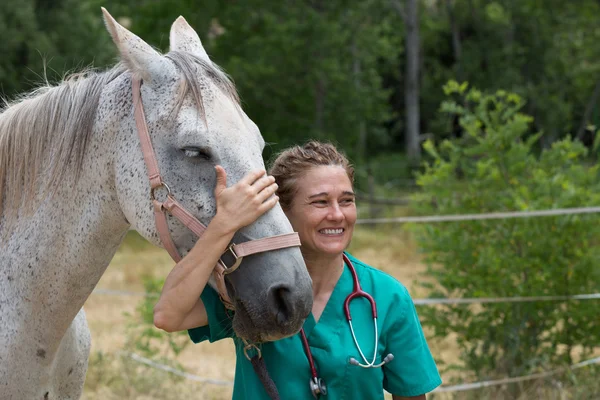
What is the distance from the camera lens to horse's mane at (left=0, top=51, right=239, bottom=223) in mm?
2004

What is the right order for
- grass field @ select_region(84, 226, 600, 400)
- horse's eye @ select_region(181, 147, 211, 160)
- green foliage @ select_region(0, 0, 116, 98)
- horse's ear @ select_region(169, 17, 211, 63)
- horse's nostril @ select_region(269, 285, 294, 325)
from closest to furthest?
horse's nostril @ select_region(269, 285, 294, 325)
horse's eye @ select_region(181, 147, 211, 160)
horse's ear @ select_region(169, 17, 211, 63)
grass field @ select_region(84, 226, 600, 400)
green foliage @ select_region(0, 0, 116, 98)

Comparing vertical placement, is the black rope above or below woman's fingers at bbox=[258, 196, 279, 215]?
below

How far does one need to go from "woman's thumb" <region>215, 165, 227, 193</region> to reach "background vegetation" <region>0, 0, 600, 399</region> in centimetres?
59

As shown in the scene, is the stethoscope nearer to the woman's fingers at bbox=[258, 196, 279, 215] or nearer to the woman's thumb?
the woman's fingers at bbox=[258, 196, 279, 215]

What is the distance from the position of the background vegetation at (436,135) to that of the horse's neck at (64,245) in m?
0.39

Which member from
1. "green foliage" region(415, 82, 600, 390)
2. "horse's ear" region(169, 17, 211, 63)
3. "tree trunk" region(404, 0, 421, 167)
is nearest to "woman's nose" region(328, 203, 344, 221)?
"horse's ear" region(169, 17, 211, 63)

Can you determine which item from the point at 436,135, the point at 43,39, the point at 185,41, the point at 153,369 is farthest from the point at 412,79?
the point at 185,41

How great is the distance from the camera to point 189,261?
1.77 metres

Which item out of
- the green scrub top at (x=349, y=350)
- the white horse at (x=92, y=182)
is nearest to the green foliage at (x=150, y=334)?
the white horse at (x=92, y=182)

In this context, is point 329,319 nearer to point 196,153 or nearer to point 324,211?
point 324,211

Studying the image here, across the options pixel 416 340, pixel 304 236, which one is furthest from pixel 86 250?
pixel 416 340

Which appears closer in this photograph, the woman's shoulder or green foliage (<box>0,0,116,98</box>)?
the woman's shoulder

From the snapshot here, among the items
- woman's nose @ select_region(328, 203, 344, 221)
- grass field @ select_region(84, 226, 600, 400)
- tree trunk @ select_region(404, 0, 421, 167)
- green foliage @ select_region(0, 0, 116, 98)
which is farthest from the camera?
tree trunk @ select_region(404, 0, 421, 167)

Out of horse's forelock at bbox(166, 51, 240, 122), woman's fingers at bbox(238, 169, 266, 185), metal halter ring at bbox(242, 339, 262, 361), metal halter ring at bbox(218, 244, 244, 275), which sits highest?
horse's forelock at bbox(166, 51, 240, 122)
